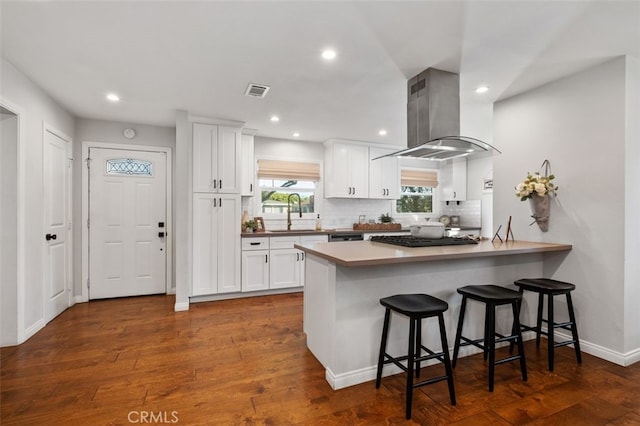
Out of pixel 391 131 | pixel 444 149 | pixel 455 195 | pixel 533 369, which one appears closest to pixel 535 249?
pixel 533 369

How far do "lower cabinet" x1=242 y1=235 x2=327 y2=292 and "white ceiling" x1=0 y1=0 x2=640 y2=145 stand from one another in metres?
1.97

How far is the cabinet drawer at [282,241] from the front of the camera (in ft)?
15.1

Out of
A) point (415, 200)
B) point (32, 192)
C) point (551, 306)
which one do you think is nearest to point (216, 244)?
point (32, 192)

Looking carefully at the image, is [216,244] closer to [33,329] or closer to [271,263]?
[271,263]

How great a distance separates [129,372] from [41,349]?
1.08 metres

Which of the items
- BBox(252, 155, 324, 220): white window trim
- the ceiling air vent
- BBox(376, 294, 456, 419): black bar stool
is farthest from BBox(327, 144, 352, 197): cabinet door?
BBox(376, 294, 456, 419): black bar stool

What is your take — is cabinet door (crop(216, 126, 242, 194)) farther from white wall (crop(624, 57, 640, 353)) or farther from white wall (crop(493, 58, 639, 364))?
white wall (crop(624, 57, 640, 353))

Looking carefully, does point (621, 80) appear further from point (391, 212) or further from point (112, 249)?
point (112, 249)

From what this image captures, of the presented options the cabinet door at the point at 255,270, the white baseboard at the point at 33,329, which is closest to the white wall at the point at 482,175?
the cabinet door at the point at 255,270

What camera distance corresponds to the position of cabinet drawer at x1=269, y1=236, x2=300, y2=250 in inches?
182

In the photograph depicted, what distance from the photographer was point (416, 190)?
21.1 ft

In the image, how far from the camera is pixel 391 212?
19.9 feet

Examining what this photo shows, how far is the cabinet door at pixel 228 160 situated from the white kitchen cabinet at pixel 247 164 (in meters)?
0.28

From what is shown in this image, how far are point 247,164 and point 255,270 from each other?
5.23ft
